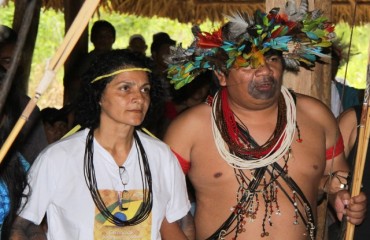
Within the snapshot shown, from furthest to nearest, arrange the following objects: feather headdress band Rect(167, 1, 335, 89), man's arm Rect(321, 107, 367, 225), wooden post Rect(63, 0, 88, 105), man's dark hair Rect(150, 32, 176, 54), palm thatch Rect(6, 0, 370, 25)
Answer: palm thatch Rect(6, 0, 370, 25)
man's dark hair Rect(150, 32, 176, 54)
wooden post Rect(63, 0, 88, 105)
feather headdress band Rect(167, 1, 335, 89)
man's arm Rect(321, 107, 367, 225)

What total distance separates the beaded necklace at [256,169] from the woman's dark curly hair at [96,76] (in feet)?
2.14

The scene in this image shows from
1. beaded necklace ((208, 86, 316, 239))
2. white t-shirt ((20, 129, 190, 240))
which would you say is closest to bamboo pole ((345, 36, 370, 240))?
beaded necklace ((208, 86, 316, 239))

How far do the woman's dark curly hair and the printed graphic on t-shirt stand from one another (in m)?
0.41

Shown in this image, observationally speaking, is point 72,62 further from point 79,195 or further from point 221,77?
point 79,195

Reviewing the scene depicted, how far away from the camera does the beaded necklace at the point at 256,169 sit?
16.5 feet

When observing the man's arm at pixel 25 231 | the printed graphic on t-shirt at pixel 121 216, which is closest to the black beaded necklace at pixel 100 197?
the printed graphic on t-shirt at pixel 121 216

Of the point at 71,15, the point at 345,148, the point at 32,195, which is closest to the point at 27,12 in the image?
the point at 32,195

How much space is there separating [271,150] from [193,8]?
25.3 feet

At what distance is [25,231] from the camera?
4.42 meters

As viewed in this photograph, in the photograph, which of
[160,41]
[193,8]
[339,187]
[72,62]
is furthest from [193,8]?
[339,187]

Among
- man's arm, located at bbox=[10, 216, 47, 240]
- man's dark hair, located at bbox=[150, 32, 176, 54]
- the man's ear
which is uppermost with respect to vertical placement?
the man's ear

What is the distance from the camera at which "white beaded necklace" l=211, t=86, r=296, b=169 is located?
5055mm

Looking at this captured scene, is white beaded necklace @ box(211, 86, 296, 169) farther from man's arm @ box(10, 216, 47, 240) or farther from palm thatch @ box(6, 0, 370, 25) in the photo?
palm thatch @ box(6, 0, 370, 25)

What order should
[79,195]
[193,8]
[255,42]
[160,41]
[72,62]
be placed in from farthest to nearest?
[193,8]
[72,62]
[160,41]
[255,42]
[79,195]
